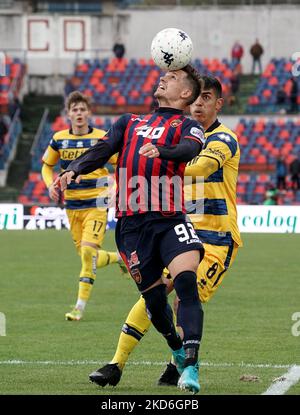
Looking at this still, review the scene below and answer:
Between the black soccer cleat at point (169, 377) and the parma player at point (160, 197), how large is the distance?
395mm

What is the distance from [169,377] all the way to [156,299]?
0.78 meters

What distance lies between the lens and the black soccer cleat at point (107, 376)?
796cm

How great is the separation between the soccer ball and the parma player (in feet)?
0.25

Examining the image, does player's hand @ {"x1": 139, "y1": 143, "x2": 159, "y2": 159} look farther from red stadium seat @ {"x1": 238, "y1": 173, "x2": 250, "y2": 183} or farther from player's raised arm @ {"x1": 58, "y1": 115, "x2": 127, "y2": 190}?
red stadium seat @ {"x1": 238, "y1": 173, "x2": 250, "y2": 183}

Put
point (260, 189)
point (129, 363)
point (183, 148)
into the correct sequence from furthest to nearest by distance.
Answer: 1. point (260, 189)
2. point (129, 363)
3. point (183, 148)

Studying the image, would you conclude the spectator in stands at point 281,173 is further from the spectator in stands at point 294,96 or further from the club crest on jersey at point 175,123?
the club crest on jersey at point 175,123

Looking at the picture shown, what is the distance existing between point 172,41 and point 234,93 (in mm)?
33615

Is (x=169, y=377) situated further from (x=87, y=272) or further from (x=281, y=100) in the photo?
(x=281, y=100)

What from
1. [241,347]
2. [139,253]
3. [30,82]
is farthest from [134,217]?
[30,82]

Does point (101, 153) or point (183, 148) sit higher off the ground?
point (183, 148)

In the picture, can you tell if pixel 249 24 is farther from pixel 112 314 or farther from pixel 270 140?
pixel 112 314

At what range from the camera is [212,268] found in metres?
8.79

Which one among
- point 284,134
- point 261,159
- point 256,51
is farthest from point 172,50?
point 256,51

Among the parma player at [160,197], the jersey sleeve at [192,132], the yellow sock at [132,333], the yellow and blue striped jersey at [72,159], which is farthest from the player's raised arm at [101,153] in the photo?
the yellow and blue striped jersey at [72,159]
